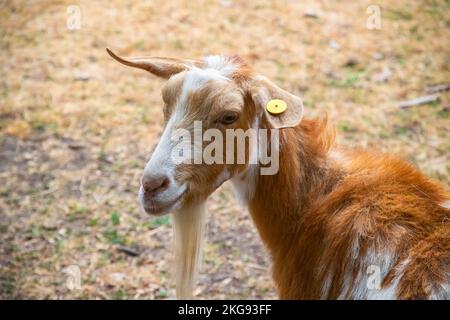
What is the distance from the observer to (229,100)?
3297 millimetres

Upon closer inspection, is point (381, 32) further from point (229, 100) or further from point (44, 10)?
point (229, 100)

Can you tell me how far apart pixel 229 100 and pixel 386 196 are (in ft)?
3.48

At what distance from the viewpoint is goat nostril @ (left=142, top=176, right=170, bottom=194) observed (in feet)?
10.5

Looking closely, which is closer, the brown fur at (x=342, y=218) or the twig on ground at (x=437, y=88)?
the brown fur at (x=342, y=218)

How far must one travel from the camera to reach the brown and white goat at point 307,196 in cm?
321

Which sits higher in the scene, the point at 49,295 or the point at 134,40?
the point at 134,40

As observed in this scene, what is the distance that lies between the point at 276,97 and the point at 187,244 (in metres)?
1.21

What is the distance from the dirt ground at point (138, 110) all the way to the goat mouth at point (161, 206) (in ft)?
5.57

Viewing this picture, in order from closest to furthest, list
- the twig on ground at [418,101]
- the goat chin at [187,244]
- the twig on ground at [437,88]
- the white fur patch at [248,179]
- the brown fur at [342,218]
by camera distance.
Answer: the brown fur at [342,218] < the white fur patch at [248,179] < the goat chin at [187,244] < the twig on ground at [418,101] < the twig on ground at [437,88]

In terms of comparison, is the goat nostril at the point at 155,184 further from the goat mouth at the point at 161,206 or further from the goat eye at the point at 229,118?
the goat eye at the point at 229,118

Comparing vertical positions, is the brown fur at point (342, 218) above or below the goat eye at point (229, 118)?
below

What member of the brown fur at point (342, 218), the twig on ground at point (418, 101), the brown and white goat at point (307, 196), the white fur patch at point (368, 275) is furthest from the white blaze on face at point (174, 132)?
the twig on ground at point (418, 101)

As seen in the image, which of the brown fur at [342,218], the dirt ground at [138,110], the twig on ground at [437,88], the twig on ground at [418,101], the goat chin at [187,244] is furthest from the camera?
the twig on ground at [437,88]
